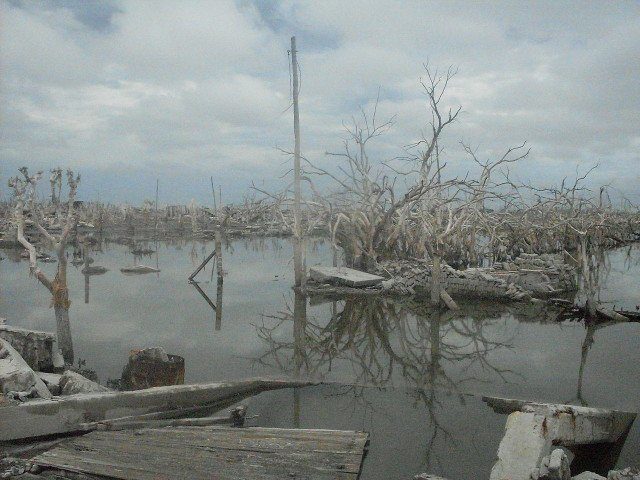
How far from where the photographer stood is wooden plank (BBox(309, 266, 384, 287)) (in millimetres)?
15625

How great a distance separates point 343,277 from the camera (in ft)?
51.5

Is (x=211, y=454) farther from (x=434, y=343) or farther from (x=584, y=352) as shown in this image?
(x=584, y=352)

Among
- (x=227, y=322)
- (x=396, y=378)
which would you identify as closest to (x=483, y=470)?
(x=396, y=378)

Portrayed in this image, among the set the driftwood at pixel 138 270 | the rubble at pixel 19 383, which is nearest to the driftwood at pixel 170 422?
the rubble at pixel 19 383

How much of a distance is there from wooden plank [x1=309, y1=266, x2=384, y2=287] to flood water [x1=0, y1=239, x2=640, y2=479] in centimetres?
104

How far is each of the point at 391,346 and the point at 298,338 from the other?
2045mm

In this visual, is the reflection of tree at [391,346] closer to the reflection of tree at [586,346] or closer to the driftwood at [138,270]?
the reflection of tree at [586,346]

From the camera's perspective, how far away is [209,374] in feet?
27.7

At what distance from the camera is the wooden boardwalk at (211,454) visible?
468 centimetres

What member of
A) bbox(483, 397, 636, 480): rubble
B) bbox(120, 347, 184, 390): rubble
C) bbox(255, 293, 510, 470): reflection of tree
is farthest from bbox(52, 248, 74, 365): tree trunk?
bbox(483, 397, 636, 480): rubble

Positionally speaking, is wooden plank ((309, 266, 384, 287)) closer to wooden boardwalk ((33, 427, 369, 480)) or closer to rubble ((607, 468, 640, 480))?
wooden boardwalk ((33, 427, 369, 480))

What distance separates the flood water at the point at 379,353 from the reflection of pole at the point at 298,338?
0.04m

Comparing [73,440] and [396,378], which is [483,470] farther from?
[73,440]

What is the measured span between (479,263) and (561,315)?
30.2 feet
